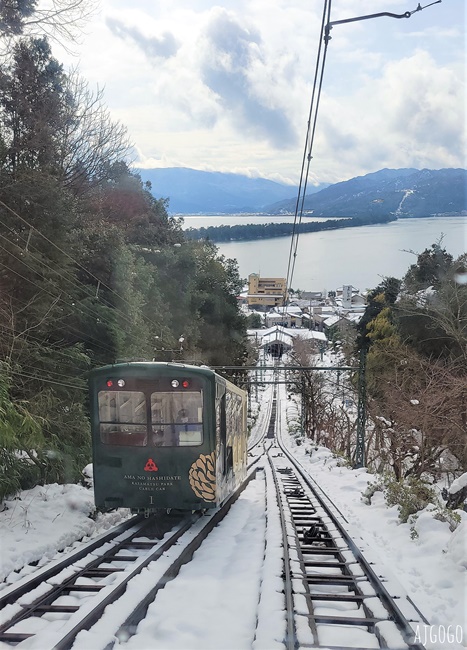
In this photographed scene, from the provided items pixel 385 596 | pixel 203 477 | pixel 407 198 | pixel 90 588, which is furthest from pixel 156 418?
pixel 407 198

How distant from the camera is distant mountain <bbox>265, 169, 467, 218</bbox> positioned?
30.0 meters

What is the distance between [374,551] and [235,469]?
5.02 meters

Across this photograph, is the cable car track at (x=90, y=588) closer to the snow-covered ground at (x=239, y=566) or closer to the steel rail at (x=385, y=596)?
the snow-covered ground at (x=239, y=566)

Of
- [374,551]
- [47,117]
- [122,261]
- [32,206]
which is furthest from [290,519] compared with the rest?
[47,117]

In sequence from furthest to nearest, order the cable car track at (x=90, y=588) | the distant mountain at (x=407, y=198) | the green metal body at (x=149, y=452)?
the distant mountain at (x=407, y=198) → the green metal body at (x=149, y=452) → the cable car track at (x=90, y=588)

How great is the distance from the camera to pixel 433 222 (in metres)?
30.0

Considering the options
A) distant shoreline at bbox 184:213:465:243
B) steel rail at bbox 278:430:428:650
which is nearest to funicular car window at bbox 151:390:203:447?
steel rail at bbox 278:430:428:650

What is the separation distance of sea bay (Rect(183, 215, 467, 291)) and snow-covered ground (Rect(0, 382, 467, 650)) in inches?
639

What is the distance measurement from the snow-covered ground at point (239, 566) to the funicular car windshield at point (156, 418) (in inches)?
58.6

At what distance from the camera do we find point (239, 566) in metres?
6.40

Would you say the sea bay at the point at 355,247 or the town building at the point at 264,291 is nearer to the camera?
the sea bay at the point at 355,247

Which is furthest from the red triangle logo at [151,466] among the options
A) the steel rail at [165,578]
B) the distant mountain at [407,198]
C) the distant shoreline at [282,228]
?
the distant mountain at [407,198]

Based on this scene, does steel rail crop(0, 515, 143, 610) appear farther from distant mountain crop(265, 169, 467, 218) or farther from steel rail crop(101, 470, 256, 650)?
distant mountain crop(265, 169, 467, 218)

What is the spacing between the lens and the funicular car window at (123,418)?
29.1ft
